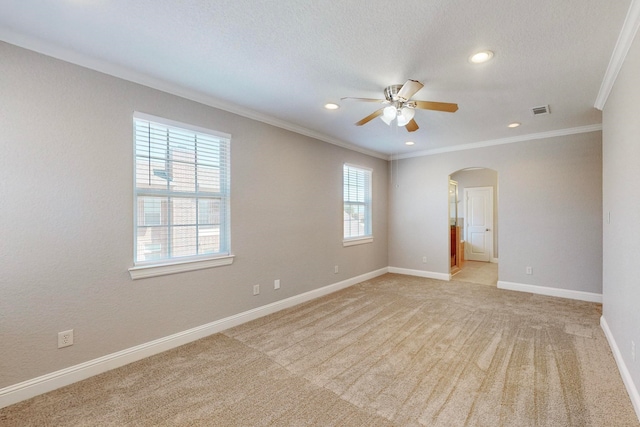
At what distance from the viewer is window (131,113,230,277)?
2.71 m

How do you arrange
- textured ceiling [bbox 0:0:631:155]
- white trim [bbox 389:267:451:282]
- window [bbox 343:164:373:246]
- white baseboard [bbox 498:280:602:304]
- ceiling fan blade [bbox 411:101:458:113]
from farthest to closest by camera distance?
1. white trim [bbox 389:267:451:282]
2. window [bbox 343:164:373:246]
3. white baseboard [bbox 498:280:602:304]
4. ceiling fan blade [bbox 411:101:458:113]
5. textured ceiling [bbox 0:0:631:155]

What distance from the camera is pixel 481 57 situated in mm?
2320

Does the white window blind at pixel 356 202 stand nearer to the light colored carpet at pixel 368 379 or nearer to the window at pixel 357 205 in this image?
the window at pixel 357 205

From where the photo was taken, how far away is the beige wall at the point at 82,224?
2.06m

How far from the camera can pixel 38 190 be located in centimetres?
214

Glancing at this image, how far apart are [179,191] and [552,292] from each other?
548 cm

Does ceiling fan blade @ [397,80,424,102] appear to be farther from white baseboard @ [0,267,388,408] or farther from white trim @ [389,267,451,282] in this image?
white trim @ [389,267,451,282]

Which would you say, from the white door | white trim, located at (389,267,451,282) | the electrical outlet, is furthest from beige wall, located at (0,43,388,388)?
the white door

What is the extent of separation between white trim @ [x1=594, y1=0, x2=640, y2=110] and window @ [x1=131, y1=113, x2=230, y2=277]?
3405 mm

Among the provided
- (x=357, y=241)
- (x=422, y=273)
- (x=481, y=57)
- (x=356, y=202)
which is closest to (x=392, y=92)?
(x=481, y=57)

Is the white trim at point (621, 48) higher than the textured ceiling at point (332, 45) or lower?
lower

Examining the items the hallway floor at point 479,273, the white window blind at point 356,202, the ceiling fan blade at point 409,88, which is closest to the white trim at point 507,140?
the white window blind at point 356,202

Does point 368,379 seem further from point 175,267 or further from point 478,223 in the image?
point 478,223

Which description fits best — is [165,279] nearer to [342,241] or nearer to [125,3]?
[125,3]
